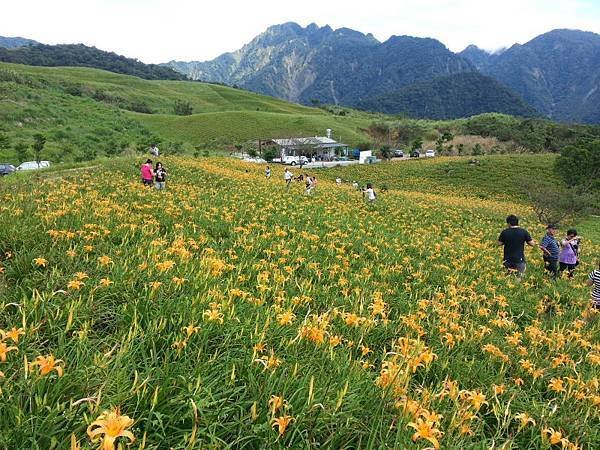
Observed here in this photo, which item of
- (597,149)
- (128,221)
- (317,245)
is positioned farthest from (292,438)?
(597,149)

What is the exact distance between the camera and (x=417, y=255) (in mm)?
8602

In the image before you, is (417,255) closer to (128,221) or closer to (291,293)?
(291,293)

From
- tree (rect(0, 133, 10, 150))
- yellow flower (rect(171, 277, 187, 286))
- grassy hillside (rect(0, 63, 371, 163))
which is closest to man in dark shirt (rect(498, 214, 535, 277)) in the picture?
yellow flower (rect(171, 277, 187, 286))

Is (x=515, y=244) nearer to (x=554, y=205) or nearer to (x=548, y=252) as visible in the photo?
(x=548, y=252)

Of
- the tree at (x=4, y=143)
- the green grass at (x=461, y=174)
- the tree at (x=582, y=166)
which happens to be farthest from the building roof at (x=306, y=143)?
the tree at (x=4, y=143)

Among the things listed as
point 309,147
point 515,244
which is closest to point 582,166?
point 309,147

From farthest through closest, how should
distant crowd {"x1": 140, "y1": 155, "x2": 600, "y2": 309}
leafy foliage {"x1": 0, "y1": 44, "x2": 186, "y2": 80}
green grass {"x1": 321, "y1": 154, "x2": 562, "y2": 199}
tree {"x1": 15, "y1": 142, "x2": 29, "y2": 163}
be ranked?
leafy foliage {"x1": 0, "y1": 44, "x2": 186, "y2": 80}
green grass {"x1": 321, "y1": 154, "x2": 562, "y2": 199}
tree {"x1": 15, "y1": 142, "x2": 29, "y2": 163}
distant crowd {"x1": 140, "y1": 155, "x2": 600, "y2": 309}

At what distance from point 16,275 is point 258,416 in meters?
3.03

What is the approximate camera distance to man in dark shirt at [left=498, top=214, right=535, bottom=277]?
821 cm

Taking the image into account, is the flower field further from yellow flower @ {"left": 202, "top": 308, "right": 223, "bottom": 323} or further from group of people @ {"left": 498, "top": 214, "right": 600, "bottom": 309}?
group of people @ {"left": 498, "top": 214, "right": 600, "bottom": 309}

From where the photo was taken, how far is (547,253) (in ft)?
30.6

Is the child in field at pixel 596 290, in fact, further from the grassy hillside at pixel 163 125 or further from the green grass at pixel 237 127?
the green grass at pixel 237 127

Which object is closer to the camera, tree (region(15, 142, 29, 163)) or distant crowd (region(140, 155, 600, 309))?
distant crowd (region(140, 155, 600, 309))

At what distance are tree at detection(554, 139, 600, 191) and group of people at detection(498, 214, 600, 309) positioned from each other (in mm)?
32356
